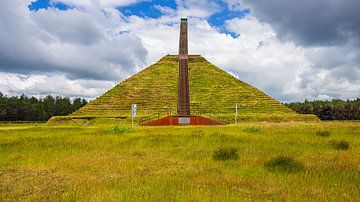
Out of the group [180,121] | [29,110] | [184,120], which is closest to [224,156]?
[180,121]

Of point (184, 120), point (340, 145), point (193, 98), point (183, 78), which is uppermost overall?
Answer: point (183, 78)

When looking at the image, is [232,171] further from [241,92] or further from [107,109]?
[241,92]

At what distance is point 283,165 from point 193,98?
267 ft

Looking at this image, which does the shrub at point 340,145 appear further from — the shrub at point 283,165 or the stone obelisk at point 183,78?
the stone obelisk at point 183,78

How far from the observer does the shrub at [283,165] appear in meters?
9.60

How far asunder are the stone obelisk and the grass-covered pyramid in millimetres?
24177

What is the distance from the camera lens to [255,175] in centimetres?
899

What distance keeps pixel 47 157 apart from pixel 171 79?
9069 centimetres

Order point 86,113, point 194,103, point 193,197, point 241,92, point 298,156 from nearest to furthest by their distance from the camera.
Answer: point 193,197 < point 298,156 < point 86,113 < point 194,103 < point 241,92

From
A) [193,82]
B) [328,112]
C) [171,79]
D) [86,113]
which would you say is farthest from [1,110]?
[328,112]

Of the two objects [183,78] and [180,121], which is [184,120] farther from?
[183,78]

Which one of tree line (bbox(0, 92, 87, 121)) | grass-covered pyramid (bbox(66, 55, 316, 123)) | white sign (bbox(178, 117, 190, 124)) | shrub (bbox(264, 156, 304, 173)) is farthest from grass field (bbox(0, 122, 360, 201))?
tree line (bbox(0, 92, 87, 121))

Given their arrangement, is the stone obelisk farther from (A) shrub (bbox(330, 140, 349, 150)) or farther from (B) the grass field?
(A) shrub (bbox(330, 140, 349, 150))

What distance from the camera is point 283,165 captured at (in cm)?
996
